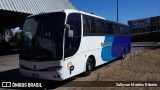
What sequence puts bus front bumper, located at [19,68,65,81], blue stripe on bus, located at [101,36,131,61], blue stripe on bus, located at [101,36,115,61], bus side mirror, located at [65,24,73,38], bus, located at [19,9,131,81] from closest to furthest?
1. bus front bumper, located at [19,68,65,81]
2. bus, located at [19,9,131,81]
3. bus side mirror, located at [65,24,73,38]
4. blue stripe on bus, located at [101,36,115,61]
5. blue stripe on bus, located at [101,36,131,61]

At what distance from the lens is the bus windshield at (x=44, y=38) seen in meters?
8.47

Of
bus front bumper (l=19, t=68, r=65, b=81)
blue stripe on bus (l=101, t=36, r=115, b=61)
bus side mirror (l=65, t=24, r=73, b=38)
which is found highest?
bus side mirror (l=65, t=24, r=73, b=38)

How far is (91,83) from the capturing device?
29.1 ft

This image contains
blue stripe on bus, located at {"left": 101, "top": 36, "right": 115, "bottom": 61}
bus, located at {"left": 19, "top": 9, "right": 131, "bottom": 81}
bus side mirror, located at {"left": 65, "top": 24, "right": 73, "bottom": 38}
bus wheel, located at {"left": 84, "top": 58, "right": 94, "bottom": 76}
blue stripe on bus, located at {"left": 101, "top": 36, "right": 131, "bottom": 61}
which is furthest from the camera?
blue stripe on bus, located at {"left": 101, "top": 36, "right": 131, "bottom": 61}

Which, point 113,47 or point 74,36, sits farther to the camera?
point 113,47

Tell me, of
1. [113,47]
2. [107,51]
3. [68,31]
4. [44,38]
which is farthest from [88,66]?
[113,47]

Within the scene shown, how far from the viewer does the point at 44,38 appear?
8.63 metres

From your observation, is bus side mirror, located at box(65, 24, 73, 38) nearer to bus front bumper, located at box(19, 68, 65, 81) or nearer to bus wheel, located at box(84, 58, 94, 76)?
bus front bumper, located at box(19, 68, 65, 81)

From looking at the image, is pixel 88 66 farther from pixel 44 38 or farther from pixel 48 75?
pixel 44 38

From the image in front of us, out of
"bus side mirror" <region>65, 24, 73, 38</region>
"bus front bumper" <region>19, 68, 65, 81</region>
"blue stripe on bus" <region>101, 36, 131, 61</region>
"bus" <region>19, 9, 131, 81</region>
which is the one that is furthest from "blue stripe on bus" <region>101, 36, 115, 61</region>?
"bus front bumper" <region>19, 68, 65, 81</region>

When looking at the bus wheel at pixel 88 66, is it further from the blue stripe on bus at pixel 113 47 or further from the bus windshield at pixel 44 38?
the bus windshield at pixel 44 38

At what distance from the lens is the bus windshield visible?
8469 millimetres

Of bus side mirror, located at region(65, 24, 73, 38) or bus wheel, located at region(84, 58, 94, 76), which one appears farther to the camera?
bus wheel, located at region(84, 58, 94, 76)

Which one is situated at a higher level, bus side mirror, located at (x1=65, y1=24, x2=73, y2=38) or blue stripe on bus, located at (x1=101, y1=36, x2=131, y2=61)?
bus side mirror, located at (x1=65, y1=24, x2=73, y2=38)
